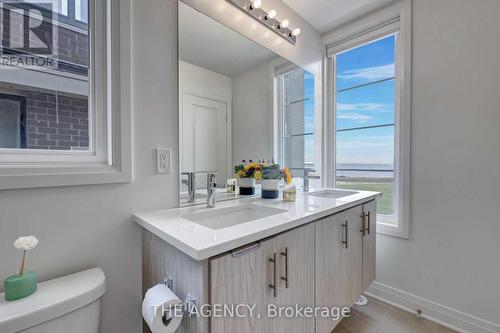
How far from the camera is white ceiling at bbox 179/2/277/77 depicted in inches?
46.6

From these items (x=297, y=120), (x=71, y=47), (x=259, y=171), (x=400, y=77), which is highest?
(x=400, y=77)

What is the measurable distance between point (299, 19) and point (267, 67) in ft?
2.08

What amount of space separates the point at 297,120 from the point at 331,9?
92 centimetres

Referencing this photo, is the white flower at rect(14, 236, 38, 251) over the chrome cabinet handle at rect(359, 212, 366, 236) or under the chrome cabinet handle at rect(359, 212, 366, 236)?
over

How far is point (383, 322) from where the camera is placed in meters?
1.58

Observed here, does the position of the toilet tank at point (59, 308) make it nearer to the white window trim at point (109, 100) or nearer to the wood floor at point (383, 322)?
the white window trim at point (109, 100)

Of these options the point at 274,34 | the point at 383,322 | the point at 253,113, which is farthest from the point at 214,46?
the point at 383,322

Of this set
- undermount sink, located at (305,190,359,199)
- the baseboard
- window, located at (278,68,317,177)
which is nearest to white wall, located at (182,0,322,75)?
window, located at (278,68,317,177)

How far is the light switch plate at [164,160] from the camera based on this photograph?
108 cm

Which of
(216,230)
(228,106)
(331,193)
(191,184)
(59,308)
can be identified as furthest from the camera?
(331,193)

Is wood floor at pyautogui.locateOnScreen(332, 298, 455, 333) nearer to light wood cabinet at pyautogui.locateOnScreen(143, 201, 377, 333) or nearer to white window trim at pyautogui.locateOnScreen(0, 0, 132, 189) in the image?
light wood cabinet at pyautogui.locateOnScreen(143, 201, 377, 333)

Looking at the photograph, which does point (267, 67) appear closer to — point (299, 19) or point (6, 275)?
point (299, 19)

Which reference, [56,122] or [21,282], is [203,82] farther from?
[21,282]

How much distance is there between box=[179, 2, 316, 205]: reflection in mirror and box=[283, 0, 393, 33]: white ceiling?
0.44 meters
